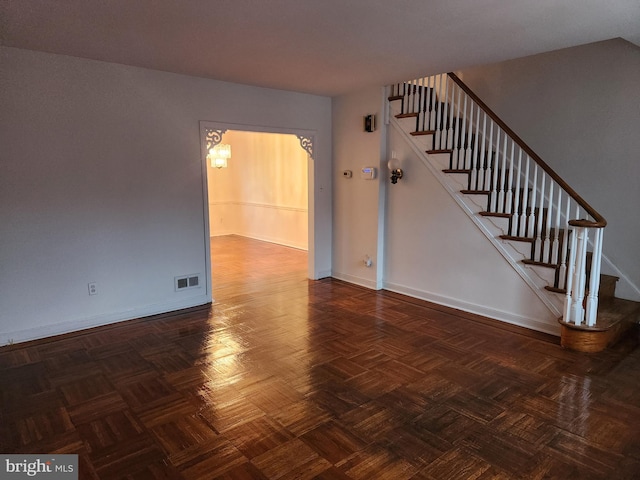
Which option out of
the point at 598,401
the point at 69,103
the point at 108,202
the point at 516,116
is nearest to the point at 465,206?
the point at 516,116

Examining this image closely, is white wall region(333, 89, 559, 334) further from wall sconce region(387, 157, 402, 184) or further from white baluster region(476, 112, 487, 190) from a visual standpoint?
white baluster region(476, 112, 487, 190)

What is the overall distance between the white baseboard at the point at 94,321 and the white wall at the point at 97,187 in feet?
0.03

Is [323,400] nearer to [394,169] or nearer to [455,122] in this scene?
[394,169]

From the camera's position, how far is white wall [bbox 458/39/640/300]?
3.96 metres

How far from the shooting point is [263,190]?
346 inches

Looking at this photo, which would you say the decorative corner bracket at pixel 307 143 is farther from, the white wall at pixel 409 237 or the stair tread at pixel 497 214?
the stair tread at pixel 497 214

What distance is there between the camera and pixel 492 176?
4559 millimetres

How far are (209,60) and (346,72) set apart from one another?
1.30 meters

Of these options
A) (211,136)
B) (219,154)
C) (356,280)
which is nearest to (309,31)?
(211,136)

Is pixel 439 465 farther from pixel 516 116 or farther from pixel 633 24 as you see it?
pixel 516 116

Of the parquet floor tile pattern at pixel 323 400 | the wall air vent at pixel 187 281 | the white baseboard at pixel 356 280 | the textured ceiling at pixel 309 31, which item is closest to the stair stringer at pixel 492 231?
the parquet floor tile pattern at pixel 323 400

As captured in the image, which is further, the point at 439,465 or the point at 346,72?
the point at 346,72

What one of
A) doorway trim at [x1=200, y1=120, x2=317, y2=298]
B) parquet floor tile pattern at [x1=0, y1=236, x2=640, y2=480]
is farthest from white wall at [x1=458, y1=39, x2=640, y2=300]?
A: doorway trim at [x1=200, y1=120, x2=317, y2=298]

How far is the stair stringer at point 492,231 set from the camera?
378 centimetres
